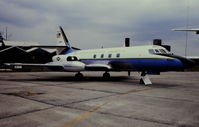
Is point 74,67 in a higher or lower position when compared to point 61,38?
lower

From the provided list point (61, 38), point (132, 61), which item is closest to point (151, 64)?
point (132, 61)

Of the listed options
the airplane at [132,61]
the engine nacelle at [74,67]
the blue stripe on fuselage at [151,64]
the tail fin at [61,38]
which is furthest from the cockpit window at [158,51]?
the tail fin at [61,38]

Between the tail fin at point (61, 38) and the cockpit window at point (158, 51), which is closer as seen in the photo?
the cockpit window at point (158, 51)

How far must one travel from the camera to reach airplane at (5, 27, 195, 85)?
1336 cm

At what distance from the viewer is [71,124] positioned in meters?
4.86

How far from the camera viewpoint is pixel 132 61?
605 inches

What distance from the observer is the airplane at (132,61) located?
1336 cm

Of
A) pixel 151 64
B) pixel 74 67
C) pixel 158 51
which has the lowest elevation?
pixel 74 67

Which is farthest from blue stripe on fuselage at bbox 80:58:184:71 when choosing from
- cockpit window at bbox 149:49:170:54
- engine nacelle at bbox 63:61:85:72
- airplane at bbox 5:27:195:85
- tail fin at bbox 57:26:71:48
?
tail fin at bbox 57:26:71:48

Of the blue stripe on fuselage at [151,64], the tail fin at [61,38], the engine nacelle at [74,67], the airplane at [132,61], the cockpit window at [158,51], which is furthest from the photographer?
the tail fin at [61,38]

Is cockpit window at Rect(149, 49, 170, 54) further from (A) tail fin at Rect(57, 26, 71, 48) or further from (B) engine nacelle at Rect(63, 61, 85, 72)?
(A) tail fin at Rect(57, 26, 71, 48)

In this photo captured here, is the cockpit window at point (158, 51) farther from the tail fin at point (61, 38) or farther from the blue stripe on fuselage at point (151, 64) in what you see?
the tail fin at point (61, 38)

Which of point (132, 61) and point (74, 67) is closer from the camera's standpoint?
point (132, 61)

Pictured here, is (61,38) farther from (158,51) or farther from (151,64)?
(158,51)
